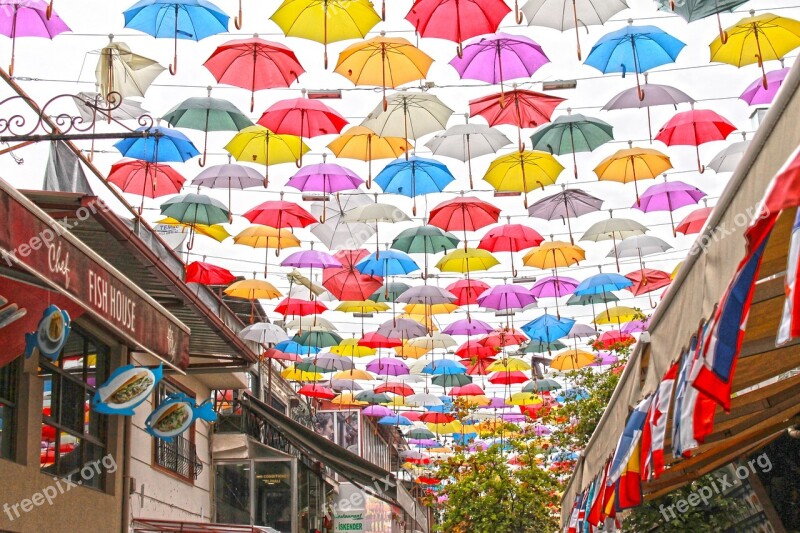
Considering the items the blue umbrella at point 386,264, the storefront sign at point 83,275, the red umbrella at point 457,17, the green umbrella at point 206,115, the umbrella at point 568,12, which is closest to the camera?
the storefront sign at point 83,275

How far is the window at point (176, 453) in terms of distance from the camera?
1388 centimetres

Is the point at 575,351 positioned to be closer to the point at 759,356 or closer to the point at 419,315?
the point at 419,315

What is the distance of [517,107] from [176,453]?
24.4 ft

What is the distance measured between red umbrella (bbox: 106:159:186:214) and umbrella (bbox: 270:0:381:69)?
4199mm

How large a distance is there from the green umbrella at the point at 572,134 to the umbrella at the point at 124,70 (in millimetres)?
5569

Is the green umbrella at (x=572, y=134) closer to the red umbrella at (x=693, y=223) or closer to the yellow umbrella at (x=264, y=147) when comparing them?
the red umbrella at (x=693, y=223)

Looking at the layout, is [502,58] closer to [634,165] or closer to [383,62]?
[383,62]

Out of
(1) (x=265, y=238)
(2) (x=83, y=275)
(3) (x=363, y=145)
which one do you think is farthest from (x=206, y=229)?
(2) (x=83, y=275)

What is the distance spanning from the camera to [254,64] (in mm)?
12516

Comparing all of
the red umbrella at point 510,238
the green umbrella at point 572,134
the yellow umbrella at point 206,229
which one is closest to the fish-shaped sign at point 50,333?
the yellow umbrella at point 206,229

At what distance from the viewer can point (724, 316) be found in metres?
3.68

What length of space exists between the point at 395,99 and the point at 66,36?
488 centimetres

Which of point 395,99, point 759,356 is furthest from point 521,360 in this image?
point 759,356

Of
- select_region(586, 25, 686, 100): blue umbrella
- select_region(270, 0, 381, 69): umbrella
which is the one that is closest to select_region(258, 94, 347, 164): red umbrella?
select_region(270, 0, 381, 69): umbrella
